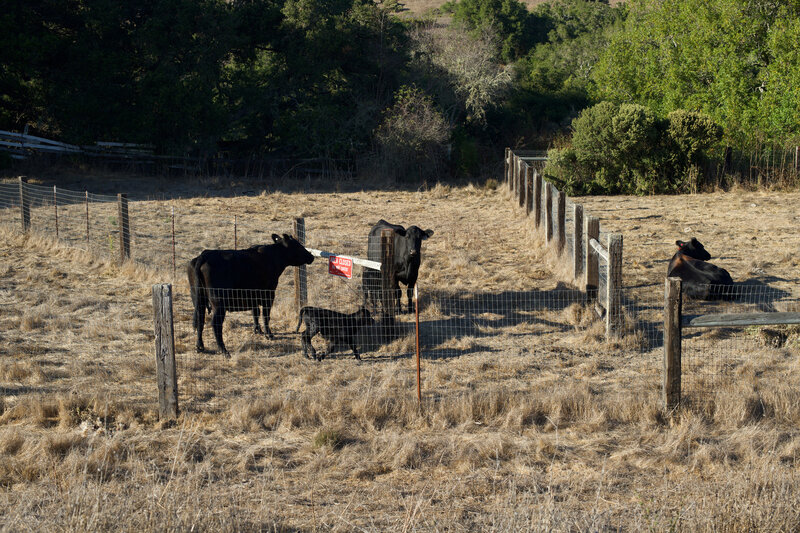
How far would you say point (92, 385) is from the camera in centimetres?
812

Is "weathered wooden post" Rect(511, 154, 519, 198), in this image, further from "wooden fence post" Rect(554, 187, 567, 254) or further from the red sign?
the red sign

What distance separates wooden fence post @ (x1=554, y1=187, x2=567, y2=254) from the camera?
44.2 ft

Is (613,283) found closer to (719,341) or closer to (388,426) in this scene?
(719,341)

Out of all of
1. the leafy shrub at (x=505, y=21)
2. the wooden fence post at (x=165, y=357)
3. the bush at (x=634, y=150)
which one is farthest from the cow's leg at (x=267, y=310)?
the leafy shrub at (x=505, y=21)

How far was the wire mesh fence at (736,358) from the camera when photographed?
7871mm

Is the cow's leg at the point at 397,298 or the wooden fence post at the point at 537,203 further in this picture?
the wooden fence post at the point at 537,203

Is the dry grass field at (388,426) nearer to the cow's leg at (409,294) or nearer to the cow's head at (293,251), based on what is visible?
the cow's leg at (409,294)

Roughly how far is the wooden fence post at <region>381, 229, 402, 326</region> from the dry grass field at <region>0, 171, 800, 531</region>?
584 millimetres

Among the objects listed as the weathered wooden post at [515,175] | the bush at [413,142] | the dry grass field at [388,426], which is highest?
the bush at [413,142]

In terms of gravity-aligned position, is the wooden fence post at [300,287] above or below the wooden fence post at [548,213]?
below

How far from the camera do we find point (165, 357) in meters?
7.23

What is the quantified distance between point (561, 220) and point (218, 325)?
6.61m

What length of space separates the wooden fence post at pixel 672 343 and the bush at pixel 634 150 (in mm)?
16792

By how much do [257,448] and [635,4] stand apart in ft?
101
